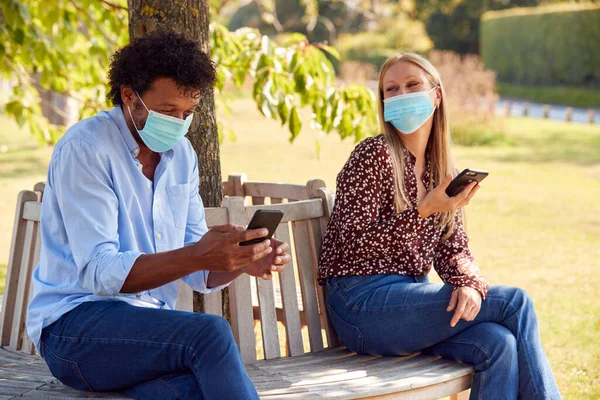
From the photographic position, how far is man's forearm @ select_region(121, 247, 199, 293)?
253cm

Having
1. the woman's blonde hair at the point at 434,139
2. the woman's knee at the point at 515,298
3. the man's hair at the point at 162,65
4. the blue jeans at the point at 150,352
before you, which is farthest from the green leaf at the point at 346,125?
the blue jeans at the point at 150,352

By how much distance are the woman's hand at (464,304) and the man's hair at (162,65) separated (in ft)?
3.91

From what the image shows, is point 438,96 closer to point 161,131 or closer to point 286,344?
point 286,344

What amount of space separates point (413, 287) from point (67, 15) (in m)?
3.84

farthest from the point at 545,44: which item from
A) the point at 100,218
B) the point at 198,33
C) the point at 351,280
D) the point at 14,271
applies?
the point at 100,218

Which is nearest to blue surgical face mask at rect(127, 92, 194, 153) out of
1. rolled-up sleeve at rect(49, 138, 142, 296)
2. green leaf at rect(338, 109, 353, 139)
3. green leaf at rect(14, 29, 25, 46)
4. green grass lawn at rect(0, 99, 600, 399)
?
rolled-up sleeve at rect(49, 138, 142, 296)

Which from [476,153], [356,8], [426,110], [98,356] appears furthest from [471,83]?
[356,8]

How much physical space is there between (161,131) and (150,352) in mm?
708

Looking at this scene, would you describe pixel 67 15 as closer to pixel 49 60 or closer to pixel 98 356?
pixel 49 60

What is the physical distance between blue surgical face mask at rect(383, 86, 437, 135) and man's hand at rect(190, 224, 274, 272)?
1359 mm

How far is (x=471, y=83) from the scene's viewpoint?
19422 mm

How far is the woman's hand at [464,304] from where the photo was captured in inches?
127

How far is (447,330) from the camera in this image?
3.28 meters

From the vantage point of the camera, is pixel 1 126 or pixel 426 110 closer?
pixel 426 110
